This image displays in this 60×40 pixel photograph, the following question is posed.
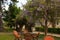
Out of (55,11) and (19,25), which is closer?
(55,11)

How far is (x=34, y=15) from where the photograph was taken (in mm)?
21844

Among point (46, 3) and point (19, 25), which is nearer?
point (46, 3)

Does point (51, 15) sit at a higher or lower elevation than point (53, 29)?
higher

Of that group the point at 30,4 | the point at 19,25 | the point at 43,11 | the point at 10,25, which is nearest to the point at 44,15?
the point at 43,11

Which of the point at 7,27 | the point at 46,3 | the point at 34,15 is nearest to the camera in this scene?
the point at 46,3

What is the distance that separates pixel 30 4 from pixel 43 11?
6.03ft

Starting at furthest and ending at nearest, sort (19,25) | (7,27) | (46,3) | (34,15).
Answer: (7,27), (19,25), (34,15), (46,3)

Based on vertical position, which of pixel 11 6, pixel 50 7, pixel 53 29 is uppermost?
pixel 50 7

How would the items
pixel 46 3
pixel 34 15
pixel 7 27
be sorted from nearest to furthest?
pixel 46 3, pixel 34 15, pixel 7 27

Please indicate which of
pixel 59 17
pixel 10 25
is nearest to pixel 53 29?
pixel 10 25

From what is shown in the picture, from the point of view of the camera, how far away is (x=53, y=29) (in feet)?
119

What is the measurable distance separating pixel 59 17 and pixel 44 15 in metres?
1.71

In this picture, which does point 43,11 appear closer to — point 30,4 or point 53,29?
point 30,4

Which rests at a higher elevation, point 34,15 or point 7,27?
point 34,15
